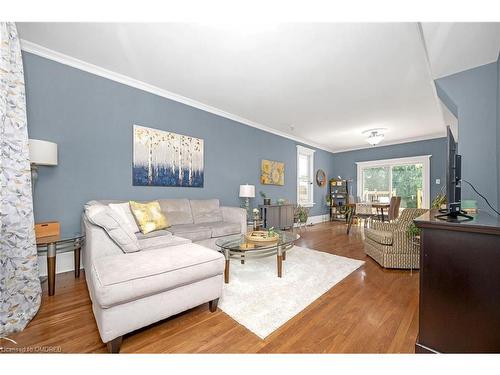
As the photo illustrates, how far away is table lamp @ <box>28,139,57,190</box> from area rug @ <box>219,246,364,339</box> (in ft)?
7.36

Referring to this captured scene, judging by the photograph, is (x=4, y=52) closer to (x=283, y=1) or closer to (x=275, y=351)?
(x=283, y=1)

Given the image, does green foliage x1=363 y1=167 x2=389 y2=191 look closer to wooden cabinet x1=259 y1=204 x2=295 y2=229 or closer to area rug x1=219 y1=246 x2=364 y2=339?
wooden cabinet x1=259 y1=204 x2=295 y2=229

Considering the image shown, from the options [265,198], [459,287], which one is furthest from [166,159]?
[459,287]

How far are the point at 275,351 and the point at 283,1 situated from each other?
7.12ft

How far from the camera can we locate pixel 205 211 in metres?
3.49

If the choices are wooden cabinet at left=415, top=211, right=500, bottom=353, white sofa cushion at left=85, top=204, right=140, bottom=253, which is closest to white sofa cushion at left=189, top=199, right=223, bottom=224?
white sofa cushion at left=85, top=204, right=140, bottom=253

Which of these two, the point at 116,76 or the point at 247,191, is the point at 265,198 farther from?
the point at 116,76

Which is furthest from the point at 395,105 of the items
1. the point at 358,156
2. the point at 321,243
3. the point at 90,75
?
the point at 90,75

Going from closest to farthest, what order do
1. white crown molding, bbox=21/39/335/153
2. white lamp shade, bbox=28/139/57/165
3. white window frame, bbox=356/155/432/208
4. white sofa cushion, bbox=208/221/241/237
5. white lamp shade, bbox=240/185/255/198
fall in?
white lamp shade, bbox=28/139/57/165 < white crown molding, bbox=21/39/335/153 < white sofa cushion, bbox=208/221/241/237 < white lamp shade, bbox=240/185/255/198 < white window frame, bbox=356/155/432/208

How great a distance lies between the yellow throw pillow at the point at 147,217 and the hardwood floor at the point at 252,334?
83cm

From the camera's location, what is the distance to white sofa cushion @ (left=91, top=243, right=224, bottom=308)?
3.92ft

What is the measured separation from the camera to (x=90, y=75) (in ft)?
8.87

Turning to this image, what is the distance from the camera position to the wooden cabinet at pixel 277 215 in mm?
4547

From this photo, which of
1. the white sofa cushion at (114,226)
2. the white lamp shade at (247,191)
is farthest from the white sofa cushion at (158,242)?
the white lamp shade at (247,191)
